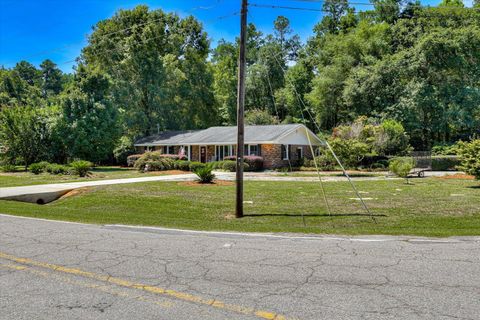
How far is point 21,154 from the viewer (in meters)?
35.8

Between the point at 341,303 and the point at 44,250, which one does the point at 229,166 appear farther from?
the point at 341,303

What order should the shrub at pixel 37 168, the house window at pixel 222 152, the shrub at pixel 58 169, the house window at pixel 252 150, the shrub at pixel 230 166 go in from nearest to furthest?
1. the shrub at pixel 58 169
2. the shrub at pixel 37 168
3. the shrub at pixel 230 166
4. the house window at pixel 252 150
5. the house window at pixel 222 152

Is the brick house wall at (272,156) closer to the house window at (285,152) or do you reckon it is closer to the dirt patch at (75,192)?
the house window at (285,152)

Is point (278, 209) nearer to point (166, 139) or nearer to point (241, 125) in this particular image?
point (241, 125)

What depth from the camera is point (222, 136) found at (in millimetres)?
41750

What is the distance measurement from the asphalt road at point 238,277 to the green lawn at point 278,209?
211cm

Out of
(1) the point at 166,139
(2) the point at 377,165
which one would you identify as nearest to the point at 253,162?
(2) the point at 377,165

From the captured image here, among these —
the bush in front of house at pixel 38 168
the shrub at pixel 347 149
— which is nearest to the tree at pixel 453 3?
the shrub at pixel 347 149

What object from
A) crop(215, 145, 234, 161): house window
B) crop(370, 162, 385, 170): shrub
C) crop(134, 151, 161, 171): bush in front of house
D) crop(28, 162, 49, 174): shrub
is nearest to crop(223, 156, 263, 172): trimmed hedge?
crop(215, 145, 234, 161): house window

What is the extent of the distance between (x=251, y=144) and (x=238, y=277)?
107 feet

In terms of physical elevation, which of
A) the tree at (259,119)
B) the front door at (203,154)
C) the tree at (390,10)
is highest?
the tree at (390,10)

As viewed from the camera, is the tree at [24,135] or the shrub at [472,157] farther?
the tree at [24,135]

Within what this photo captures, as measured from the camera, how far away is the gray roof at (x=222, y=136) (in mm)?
38281

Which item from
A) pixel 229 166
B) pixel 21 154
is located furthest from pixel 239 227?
pixel 21 154
